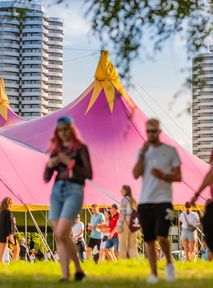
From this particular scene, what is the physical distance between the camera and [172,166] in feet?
25.6

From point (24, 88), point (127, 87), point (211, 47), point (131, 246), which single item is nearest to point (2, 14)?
point (127, 87)

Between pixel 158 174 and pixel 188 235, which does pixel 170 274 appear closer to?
pixel 158 174

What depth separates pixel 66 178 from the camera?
755 centimetres

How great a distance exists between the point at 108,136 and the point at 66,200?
1851cm

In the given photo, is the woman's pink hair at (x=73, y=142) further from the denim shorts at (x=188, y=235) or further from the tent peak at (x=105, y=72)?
the tent peak at (x=105, y=72)

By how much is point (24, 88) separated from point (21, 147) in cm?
9116

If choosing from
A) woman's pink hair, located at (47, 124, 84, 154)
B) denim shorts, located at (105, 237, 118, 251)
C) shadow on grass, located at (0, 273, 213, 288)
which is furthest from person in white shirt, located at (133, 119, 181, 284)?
denim shorts, located at (105, 237, 118, 251)

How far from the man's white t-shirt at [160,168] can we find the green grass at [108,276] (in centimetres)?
81

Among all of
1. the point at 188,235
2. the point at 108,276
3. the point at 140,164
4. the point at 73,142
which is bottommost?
the point at 188,235

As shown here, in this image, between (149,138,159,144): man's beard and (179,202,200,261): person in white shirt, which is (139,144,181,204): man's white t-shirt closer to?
(149,138,159,144): man's beard

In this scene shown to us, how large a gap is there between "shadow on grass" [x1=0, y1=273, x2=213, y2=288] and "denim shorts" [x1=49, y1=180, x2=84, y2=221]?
63 cm

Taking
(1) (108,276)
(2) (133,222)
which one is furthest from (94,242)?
(1) (108,276)

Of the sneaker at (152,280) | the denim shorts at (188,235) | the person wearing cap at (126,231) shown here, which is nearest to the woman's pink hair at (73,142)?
the sneaker at (152,280)

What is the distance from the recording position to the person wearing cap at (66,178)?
750cm
